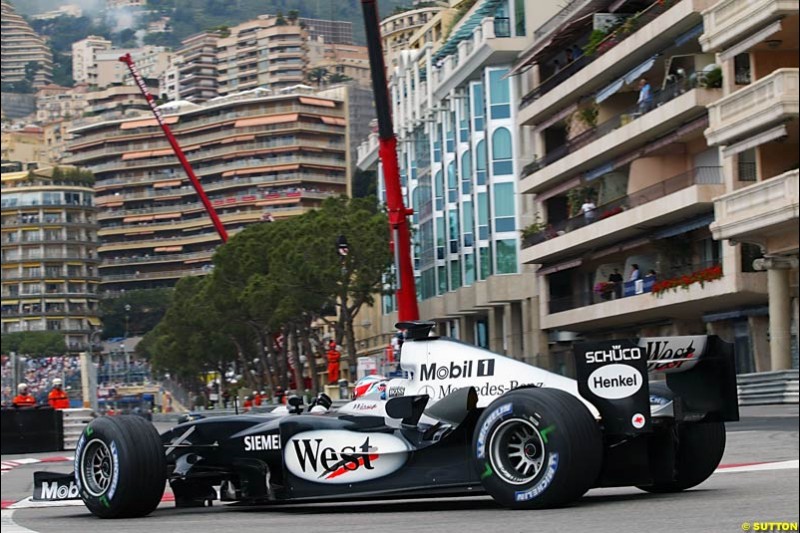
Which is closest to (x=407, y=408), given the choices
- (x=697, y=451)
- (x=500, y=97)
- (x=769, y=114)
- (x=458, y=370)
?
(x=458, y=370)

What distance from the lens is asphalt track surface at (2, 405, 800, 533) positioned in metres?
7.50

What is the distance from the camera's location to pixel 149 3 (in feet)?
31.2

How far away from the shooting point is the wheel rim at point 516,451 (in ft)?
28.7

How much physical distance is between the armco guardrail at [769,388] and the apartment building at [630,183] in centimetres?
849

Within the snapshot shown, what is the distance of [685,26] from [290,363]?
56.4 m

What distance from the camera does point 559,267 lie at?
192 ft

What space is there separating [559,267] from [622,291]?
24.9 ft

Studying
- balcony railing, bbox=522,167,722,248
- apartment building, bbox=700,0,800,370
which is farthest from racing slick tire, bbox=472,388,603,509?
balcony railing, bbox=522,167,722,248

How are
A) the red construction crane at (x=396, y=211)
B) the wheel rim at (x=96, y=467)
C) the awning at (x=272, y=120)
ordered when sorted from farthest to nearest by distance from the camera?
the awning at (x=272, y=120)
the red construction crane at (x=396, y=211)
the wheel rim at (x=96, y=467)

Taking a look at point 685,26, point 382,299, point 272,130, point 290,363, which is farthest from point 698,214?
point 272,130

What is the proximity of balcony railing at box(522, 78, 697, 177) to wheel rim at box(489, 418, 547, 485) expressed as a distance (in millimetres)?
34479

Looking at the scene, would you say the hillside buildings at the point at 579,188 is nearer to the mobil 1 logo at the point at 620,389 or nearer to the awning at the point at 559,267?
the awning at the point at 559,267

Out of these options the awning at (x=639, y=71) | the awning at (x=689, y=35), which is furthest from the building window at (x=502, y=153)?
Result: the awning at (x=689, y=35)

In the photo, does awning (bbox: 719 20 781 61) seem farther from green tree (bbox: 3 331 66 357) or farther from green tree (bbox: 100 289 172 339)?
green tree (bbox: 3 331 66 357)
